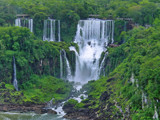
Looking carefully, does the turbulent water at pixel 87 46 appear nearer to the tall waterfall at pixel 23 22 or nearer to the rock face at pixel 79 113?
the tall waterfall at pixel 23 22

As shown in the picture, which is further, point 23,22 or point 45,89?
point 23,22

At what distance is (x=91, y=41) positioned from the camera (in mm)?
50469

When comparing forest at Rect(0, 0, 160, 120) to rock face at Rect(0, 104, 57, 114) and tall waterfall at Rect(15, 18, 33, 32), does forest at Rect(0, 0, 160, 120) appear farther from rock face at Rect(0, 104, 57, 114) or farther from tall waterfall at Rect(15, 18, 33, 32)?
rock face at Rect(0, 104, 57, 114)

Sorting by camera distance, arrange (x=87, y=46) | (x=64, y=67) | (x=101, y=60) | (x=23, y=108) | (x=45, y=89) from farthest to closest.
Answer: (x=87, y=46), (x=101, y=60), (x=64, y=67), (x=45, y=89), (x=23, y=108)

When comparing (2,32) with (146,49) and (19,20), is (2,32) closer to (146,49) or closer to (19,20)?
(19,20)

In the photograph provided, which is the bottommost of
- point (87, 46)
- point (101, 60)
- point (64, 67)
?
point (64, 67)

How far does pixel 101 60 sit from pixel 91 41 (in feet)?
19.5

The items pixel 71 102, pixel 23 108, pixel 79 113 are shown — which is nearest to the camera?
pixel 79 113

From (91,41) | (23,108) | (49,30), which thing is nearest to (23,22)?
(49,30)

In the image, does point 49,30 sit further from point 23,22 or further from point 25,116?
point 25,116

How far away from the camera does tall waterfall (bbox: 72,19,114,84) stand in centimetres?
4650

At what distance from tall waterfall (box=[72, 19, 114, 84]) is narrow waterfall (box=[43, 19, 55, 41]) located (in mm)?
3768

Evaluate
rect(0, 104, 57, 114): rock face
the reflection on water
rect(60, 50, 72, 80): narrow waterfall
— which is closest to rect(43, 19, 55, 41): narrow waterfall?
rect(60, 50, 72, 80): narrow waterfall

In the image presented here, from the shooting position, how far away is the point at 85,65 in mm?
46719
